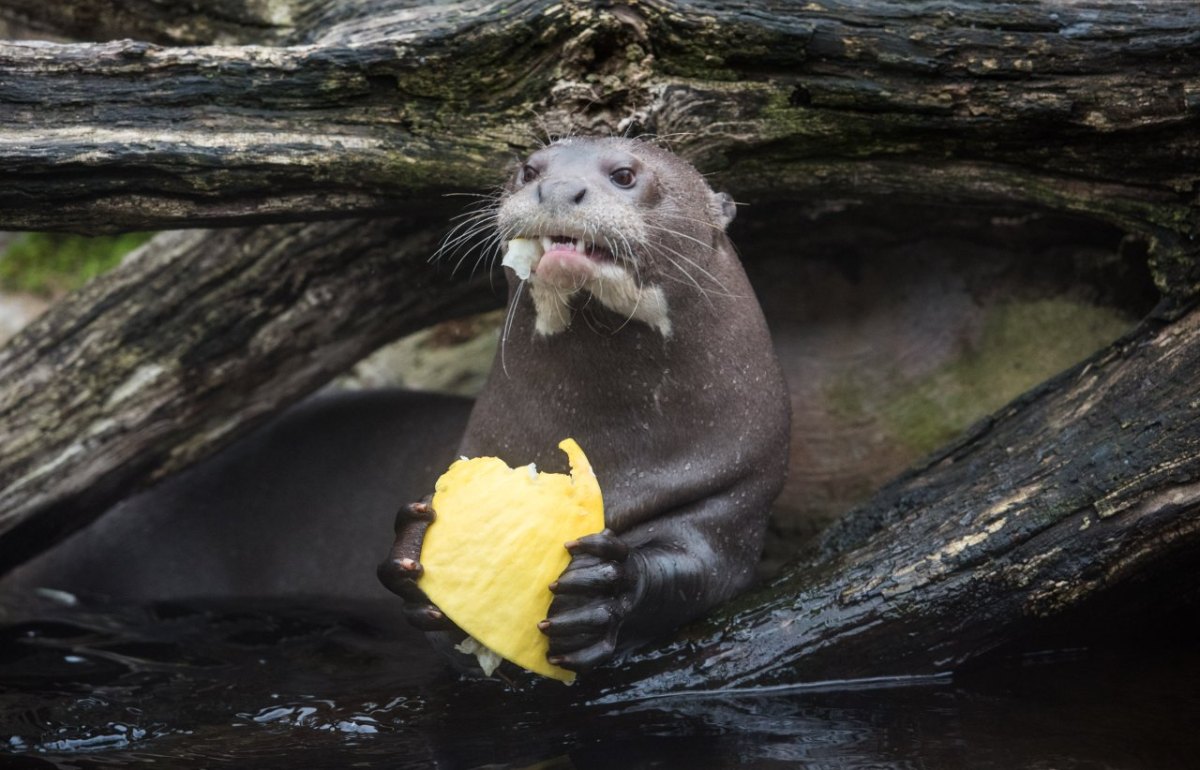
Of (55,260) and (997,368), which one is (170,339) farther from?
(55,260)

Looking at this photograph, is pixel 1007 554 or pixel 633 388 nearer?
pixel 1007 554

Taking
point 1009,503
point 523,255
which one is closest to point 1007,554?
point 1009,503

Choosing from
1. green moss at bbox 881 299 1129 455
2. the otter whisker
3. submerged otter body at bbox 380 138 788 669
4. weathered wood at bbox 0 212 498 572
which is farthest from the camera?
green moss at bbox 881 299 1129 455

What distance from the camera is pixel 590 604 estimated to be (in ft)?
10.7

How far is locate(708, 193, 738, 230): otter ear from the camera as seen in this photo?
401 cm

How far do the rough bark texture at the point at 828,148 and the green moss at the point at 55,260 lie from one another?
11.8 feet

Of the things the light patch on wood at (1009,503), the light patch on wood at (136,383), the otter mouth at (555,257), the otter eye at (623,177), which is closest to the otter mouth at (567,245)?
the otter mouth at (555,257)

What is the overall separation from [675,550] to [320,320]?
171 cm

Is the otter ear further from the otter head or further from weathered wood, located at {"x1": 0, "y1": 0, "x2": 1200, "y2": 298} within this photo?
weathered wood, located at {"x1": 0, "y1": 0, "x2": 1200, "y2": 298}

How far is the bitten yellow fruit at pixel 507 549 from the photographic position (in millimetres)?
3150

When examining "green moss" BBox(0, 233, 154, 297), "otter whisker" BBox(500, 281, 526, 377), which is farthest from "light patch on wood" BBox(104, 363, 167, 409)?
"green moss" BBox(0, 233, 154, 297)

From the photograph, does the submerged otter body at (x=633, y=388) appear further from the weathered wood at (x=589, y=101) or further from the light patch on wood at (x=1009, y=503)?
the light patch on wood at (x=1009, y=503)

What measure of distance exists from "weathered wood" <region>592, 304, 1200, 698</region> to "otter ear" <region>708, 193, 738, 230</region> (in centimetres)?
101

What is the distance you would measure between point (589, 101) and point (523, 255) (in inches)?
29.7
